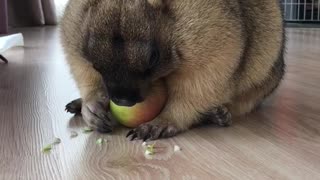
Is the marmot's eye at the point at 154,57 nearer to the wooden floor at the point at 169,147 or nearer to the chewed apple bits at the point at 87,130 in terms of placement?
the wooden floor at the point at 169,147

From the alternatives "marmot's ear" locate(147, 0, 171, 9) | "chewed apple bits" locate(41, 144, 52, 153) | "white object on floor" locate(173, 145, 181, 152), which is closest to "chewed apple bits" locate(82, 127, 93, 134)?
"chewed apple bits" locate(41, 144, 52, 153)

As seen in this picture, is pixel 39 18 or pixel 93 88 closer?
pixel 93 88

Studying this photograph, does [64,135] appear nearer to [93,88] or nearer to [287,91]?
[93,88]

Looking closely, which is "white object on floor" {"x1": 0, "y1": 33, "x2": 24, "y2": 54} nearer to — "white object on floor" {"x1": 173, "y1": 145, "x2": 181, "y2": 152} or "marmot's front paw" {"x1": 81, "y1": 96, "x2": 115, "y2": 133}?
"marmot's front paw" {"x1": 81, "y1": 96, "x2": 115, "y2": 133}

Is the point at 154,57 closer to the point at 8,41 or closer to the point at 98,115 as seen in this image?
the point at 98,115

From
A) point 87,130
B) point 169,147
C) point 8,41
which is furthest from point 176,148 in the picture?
point 8,41

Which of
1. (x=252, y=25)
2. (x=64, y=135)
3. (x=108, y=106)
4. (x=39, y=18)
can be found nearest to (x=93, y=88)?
(x=108, y=106)
